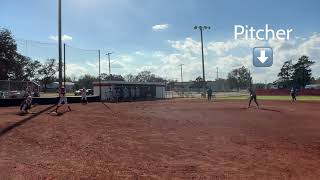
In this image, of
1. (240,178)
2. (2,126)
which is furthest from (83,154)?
(2,126)

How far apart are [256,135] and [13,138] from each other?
26.1ft

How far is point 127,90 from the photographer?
55.0 metres

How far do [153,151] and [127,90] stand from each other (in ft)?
144

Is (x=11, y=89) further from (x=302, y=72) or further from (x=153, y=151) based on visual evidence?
(x=302, y=72)

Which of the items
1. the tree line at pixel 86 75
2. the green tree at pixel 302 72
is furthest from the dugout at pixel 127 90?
the green tree at pixel 302 72

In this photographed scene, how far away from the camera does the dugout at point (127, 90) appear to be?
166ft

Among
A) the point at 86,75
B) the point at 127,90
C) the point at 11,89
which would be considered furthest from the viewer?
the point at 86,75

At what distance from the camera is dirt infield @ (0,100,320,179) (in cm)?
902

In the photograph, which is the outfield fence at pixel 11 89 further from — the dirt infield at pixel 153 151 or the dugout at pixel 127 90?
the dirt infield at pixel 153 151

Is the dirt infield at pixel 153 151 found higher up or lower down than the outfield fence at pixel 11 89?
lower down

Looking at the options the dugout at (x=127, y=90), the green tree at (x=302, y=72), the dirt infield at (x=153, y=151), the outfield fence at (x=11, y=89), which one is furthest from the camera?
the green tree at (x=302, y=72)

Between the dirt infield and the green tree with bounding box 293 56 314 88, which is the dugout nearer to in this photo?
the dirt infield

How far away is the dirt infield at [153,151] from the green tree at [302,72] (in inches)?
3902

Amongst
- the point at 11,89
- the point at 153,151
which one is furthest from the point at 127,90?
the point at 153,151
